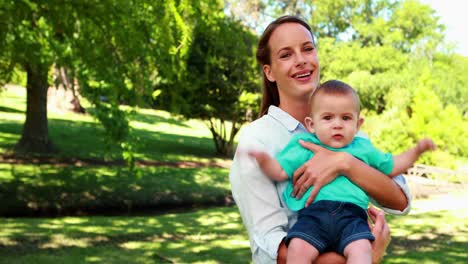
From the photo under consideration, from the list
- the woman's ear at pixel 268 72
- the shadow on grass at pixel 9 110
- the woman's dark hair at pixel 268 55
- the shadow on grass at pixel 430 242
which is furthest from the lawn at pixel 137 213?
the woman's ear at pixel 268 72

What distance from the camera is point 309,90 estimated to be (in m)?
2.82

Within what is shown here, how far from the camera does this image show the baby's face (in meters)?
2.63

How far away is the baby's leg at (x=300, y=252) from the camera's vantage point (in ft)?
7.78

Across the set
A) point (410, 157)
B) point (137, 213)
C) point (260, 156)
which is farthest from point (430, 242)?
point (137, 213)

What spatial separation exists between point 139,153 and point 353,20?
3380cm

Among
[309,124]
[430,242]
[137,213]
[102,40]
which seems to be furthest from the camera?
[137,213]

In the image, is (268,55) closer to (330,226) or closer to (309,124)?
(309,124)

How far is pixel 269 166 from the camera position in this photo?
2.50 meters

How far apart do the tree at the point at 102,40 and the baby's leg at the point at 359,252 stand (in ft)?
25.3

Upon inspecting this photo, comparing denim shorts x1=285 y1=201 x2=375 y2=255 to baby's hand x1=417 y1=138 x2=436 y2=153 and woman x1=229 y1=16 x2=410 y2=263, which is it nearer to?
woman x1=229 y1=16 x2=410 y2=263

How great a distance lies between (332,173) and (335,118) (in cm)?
28

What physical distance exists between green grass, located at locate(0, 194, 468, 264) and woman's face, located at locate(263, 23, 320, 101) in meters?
5.52

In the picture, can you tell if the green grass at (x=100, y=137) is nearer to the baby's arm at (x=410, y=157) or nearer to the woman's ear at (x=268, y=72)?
the woman's ear at (x=268, y=72)

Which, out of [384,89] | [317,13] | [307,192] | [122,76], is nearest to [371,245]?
[307,192]
